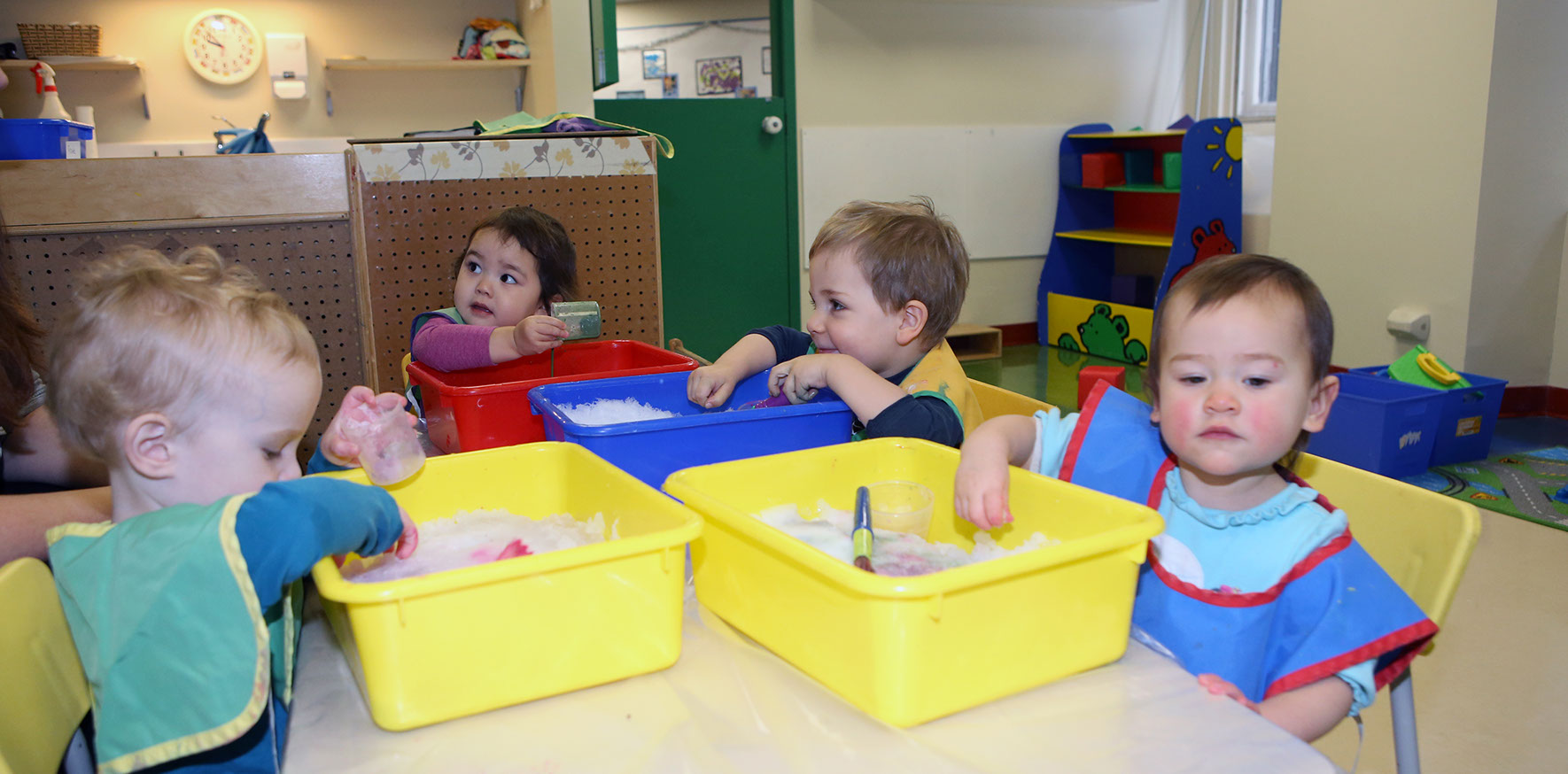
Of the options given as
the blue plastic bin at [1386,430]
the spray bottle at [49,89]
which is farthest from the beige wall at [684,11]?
the blue plastic bin at [1386,430]

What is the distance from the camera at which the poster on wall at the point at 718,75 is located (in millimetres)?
7250

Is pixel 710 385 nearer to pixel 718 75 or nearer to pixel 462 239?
pixel 462 239

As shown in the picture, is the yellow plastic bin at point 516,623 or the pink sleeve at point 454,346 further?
the pink sleeve at point 454,346

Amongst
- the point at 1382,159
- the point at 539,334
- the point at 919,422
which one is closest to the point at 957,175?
the point at 1382,159

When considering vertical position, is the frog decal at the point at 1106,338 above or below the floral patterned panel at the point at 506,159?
below

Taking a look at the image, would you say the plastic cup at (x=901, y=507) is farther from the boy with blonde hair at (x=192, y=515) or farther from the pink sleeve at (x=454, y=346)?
the pink sleeve at (x=454, y=346)

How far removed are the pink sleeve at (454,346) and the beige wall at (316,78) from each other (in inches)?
122

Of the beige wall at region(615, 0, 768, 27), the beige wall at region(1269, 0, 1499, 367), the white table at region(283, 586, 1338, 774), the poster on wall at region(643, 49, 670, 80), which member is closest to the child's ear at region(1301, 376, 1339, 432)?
the white table at region(283, 586, 1338, 774)

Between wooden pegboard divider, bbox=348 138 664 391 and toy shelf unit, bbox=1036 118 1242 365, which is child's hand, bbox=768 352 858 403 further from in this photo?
toy shelf unit, bbox=1036 118 1242 365

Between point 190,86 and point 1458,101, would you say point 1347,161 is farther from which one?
point 190,86

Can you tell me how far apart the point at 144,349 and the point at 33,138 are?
→ 132 cm

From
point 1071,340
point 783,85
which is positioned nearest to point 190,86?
point 783,85

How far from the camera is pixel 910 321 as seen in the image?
1.49 m

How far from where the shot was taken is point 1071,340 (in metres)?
5.75
